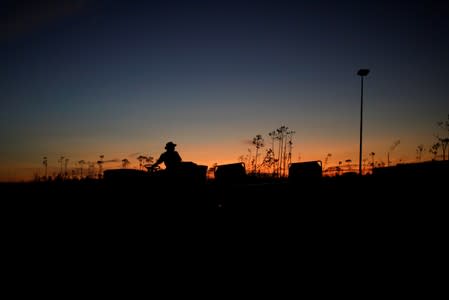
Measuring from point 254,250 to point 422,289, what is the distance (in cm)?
281

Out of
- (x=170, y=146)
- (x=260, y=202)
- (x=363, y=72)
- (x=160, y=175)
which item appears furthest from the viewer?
(x=363, y=72)

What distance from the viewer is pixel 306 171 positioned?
14906 mm

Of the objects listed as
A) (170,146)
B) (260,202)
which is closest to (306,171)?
(260,202)

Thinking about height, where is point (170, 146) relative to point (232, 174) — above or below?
above

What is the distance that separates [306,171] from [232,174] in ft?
12.5

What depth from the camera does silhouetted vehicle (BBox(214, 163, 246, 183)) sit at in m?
15.0

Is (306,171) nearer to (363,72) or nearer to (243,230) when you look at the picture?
(243,230)

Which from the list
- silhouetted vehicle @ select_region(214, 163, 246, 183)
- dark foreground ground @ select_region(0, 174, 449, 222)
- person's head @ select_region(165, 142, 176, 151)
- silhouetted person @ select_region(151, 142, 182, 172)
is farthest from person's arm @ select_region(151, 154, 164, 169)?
silhouetted vehicle @ select_region(214, 163, 246, 183)

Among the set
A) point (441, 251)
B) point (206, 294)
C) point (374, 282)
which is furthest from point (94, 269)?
point (441, 251)

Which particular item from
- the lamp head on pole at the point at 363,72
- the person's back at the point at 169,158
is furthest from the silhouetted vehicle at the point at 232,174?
the lamp head on pole at the point at 363,72

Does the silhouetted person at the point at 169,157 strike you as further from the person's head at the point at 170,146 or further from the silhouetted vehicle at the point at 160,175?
the silhouetted vehicle at the point at 160,175

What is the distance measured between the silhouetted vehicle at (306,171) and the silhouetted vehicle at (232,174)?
2.60m

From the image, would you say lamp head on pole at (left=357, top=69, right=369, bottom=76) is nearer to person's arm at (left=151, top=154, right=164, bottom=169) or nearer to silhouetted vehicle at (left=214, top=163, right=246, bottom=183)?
silhouetted vehicle at (left=214, top=163, right=246, bottom=183)

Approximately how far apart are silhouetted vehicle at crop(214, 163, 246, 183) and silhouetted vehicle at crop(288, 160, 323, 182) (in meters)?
2.60
